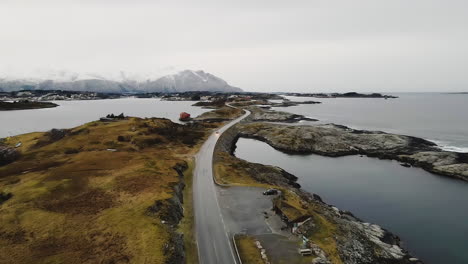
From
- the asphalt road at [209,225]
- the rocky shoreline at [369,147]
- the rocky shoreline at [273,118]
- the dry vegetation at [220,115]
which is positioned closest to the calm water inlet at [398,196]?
the rocky shoreline at [369,147]

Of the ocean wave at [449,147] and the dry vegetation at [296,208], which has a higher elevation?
the dry vegetation at [296,208]

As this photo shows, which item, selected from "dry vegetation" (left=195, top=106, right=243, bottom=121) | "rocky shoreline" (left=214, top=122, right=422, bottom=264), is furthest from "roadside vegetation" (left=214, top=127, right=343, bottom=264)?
"dry vegetation" (left=195, top=106, right=243, bottom=121)

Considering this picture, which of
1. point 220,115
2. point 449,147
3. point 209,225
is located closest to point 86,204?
point 209,225

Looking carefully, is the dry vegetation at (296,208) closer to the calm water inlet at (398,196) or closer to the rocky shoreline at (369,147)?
the calm water inlet at (398,196)

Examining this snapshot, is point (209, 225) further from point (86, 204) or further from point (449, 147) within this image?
point (449, 147)

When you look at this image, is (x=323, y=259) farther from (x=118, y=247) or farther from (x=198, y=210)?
(x=118, y=247)

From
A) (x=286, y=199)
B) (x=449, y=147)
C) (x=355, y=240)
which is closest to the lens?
(x=355, y=240)
